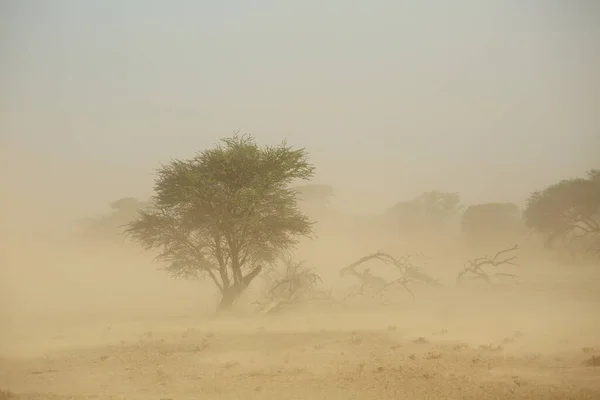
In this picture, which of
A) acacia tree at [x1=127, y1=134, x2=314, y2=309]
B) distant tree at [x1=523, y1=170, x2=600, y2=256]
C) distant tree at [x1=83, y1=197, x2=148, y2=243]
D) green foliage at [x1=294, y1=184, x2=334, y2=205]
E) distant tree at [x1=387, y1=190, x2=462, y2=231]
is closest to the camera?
acacia tree at [x1=127, y1=134, x2=314, y2=309]

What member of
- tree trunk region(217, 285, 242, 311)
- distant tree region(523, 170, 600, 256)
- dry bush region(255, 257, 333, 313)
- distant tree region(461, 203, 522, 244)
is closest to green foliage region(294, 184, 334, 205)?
distant tree region(461, 203, 522, 244)

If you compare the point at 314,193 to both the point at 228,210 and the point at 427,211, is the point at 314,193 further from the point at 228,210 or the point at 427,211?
the point at 228,210

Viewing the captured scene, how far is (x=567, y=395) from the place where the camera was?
7.80 metres

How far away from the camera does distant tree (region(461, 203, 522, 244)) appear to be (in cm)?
4694

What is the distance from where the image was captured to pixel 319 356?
11516mm

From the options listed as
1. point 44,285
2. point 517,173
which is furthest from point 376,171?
point 44,285

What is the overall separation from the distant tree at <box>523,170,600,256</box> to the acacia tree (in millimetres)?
25647

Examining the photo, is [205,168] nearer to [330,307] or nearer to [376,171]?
[330,307]

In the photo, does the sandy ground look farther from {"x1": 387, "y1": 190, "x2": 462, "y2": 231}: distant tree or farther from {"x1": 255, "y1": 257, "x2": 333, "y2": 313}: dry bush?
{"x1": 387, "y1": 190, "x2": 462, "y2": 231}: distant tree

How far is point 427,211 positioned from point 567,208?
21.8 metres

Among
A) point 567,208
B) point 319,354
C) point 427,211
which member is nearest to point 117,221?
point 427,211

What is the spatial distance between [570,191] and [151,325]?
33.5m

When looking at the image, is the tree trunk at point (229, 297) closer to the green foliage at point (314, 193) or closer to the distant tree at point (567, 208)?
the distant tree at point (567, 208)

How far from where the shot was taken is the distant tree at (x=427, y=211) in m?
56.9
